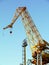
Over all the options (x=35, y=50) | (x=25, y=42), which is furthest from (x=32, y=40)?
(x=25, y=42)

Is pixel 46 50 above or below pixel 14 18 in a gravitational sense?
below

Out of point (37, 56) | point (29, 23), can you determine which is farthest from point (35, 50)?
point (29, 23)

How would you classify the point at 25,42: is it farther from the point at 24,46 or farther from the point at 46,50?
the point at 46,50

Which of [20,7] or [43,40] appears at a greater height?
[20,7]

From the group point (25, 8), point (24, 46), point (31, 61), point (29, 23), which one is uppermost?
point (25, 8)

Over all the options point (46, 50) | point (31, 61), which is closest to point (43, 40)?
point (46, 50)

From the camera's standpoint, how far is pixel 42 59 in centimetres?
10962

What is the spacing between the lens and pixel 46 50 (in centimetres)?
10906

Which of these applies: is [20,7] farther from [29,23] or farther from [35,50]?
[35,50]

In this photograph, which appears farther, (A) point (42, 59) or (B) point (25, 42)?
(B) point (25, 42)

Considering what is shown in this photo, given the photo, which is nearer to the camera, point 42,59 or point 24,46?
point 42,59

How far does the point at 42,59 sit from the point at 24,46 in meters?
15.0

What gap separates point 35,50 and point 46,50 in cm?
478

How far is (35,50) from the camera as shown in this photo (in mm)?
109250
